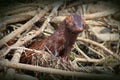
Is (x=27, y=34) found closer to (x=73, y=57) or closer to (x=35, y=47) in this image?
(x=35, y=47)

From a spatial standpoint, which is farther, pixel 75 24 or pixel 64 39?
pixel 64 39

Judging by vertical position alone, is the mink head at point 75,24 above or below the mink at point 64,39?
above

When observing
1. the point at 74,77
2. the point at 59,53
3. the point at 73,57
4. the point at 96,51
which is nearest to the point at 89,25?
the point at 96,51

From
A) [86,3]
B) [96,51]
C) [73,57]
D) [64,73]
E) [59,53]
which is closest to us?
[64,73]

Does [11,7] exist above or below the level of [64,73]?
above

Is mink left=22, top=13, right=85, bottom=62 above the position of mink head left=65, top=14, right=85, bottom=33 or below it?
below
